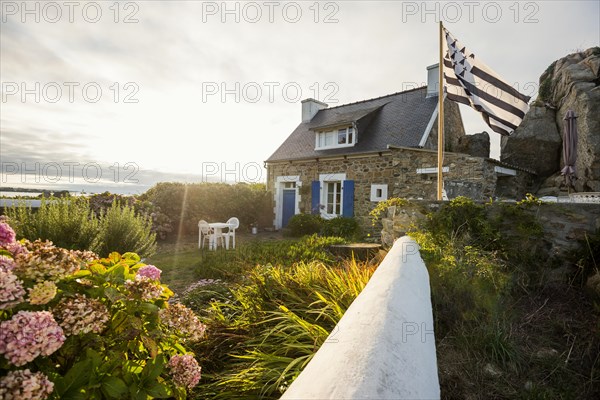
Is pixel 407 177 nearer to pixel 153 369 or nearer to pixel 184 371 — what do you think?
pixel 184 371

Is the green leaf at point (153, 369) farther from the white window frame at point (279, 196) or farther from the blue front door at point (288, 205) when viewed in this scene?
the white window frame at point (279, 196)

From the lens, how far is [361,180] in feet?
39.6

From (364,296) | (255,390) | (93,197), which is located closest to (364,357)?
(364,296)

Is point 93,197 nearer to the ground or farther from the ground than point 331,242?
farther from the ground

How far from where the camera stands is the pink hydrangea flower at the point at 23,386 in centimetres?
108

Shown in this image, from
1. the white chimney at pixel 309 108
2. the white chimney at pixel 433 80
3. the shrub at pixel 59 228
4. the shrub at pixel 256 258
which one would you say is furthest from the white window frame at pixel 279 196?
the shrub at pixel 59 228

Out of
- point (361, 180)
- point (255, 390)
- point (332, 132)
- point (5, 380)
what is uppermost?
point (332, 132)

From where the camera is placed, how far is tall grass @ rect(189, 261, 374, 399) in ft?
6.38

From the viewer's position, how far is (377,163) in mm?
11656

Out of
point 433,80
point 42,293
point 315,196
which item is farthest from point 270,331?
point 433,80

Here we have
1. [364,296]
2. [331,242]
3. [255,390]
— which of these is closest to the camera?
[255,390]

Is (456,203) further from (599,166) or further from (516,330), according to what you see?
(599,166)

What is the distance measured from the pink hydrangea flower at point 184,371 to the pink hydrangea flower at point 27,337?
0.64 m

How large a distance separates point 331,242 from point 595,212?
4.46 metres
